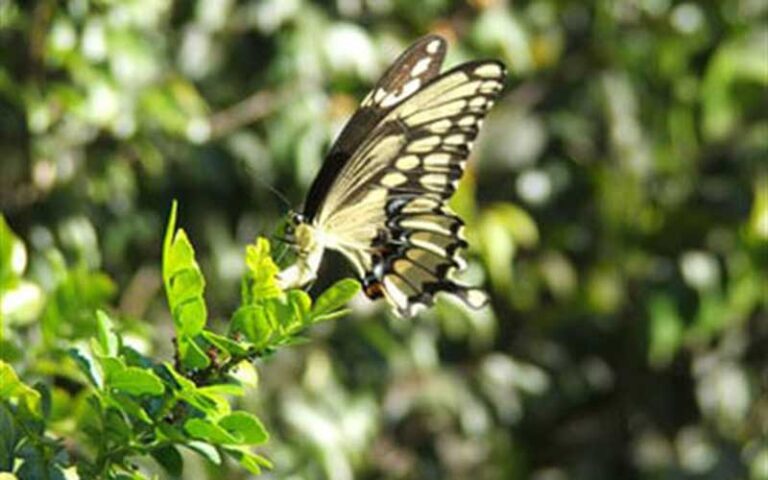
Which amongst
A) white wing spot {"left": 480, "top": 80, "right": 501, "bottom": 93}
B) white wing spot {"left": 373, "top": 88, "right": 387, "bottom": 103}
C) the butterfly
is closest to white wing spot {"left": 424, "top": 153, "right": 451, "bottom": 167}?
the butterfly

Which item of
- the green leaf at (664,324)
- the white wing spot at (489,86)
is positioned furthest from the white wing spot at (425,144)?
the green leaf at (664,324)

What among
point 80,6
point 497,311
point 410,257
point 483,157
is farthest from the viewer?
point 497,311

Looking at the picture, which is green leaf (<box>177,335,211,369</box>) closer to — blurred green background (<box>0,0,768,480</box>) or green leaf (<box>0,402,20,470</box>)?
green leaf (<box>0,402,20,470</box>)

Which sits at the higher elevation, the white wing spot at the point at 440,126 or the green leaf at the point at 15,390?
the white wing spot at the point at 440,126

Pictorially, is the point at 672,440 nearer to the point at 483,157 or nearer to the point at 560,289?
the point at 560,289

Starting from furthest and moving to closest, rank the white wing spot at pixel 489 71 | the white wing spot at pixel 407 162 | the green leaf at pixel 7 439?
the white wing spot at pixel 489 71, the white wing spot at pixel 407 162, the green leaf at pixel 7 439

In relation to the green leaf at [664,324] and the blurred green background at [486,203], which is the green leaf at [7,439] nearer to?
the blurred green background at [486,203]

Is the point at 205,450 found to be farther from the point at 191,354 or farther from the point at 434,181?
the point at 434,181

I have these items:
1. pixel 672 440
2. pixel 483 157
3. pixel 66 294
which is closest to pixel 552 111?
pixel 483 157
